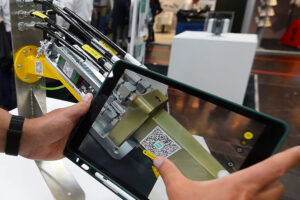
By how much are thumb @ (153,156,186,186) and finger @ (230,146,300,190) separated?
0.32 ft

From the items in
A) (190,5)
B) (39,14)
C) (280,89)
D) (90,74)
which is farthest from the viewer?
(190,5)

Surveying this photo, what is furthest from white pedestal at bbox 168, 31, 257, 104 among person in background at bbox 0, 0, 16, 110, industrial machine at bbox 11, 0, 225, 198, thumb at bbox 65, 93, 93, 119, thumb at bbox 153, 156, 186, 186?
thumb at bbox 153, 156, 186, 186

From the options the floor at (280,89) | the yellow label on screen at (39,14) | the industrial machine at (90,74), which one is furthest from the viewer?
the floor at (280,89)

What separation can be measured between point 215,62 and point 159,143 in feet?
6.11

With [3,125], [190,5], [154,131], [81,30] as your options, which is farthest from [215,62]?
[190,5]

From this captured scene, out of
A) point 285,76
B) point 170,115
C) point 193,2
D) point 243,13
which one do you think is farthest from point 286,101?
point 193,2

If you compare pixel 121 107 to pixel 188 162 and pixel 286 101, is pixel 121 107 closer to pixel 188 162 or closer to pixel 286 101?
pixel 188 162

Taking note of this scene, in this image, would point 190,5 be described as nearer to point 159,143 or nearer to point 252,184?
point 159,143

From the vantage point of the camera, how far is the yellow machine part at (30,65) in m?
0.80

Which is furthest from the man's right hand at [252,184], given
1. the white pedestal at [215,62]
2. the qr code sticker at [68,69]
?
the white pedestal at [215,62]

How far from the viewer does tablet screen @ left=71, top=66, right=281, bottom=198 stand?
36cm

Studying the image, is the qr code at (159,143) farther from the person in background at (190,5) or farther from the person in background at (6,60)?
the person in background at (190,5)

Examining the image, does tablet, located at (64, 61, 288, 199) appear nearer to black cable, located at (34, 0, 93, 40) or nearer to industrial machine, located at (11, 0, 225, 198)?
industrial machine, located at (11, 0, 225, 198)

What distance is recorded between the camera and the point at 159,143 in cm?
45
